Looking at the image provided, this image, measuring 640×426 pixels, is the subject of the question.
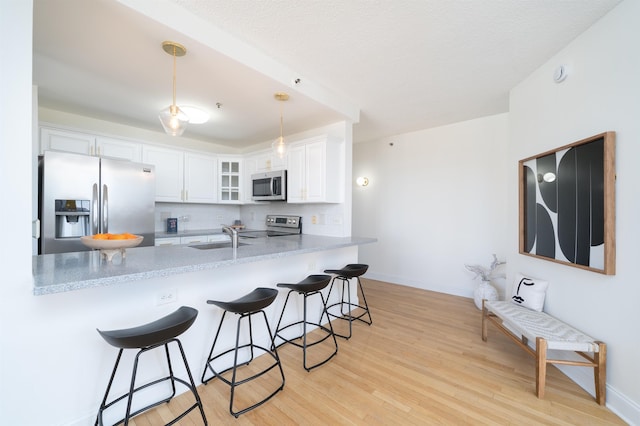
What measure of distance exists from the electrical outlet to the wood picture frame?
291 centimetres

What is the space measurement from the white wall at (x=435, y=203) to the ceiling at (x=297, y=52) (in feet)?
2.44

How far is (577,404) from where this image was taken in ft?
5.83

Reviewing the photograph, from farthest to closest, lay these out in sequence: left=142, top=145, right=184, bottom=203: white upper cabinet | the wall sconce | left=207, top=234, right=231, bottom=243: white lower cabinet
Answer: the wall sconce, left=207, top=234, right=231, bottom=243: white lower cabinet, left=142, top=145, right=184, bottom=203: white upper cabinet

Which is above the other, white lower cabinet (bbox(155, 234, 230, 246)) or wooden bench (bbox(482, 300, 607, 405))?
white lower cabinet (bbox(155, 234, 230, 246))

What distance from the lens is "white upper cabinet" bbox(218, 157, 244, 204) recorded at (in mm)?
4621

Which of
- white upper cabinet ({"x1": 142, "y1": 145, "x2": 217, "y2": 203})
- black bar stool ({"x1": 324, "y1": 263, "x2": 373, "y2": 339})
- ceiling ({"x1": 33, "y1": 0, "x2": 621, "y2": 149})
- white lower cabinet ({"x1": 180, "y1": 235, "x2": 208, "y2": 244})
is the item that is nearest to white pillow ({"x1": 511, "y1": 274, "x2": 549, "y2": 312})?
black bar stool ({"x1": 324, "y1": 263, "x2": 373, "y2": 339})

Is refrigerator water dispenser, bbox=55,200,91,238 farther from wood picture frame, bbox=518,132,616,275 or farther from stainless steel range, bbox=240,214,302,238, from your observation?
wood picture frame, bbox=518,132,616,275

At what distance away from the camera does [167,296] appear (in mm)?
1790

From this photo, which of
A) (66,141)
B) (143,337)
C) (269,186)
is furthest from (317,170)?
(66,141)

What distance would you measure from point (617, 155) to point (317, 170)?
2543 mm

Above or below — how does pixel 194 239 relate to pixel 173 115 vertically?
below

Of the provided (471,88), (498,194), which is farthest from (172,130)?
(498,194)

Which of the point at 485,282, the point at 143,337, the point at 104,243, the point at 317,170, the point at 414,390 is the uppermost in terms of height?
the point at 317,170

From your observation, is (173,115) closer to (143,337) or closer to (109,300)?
(109,300)
